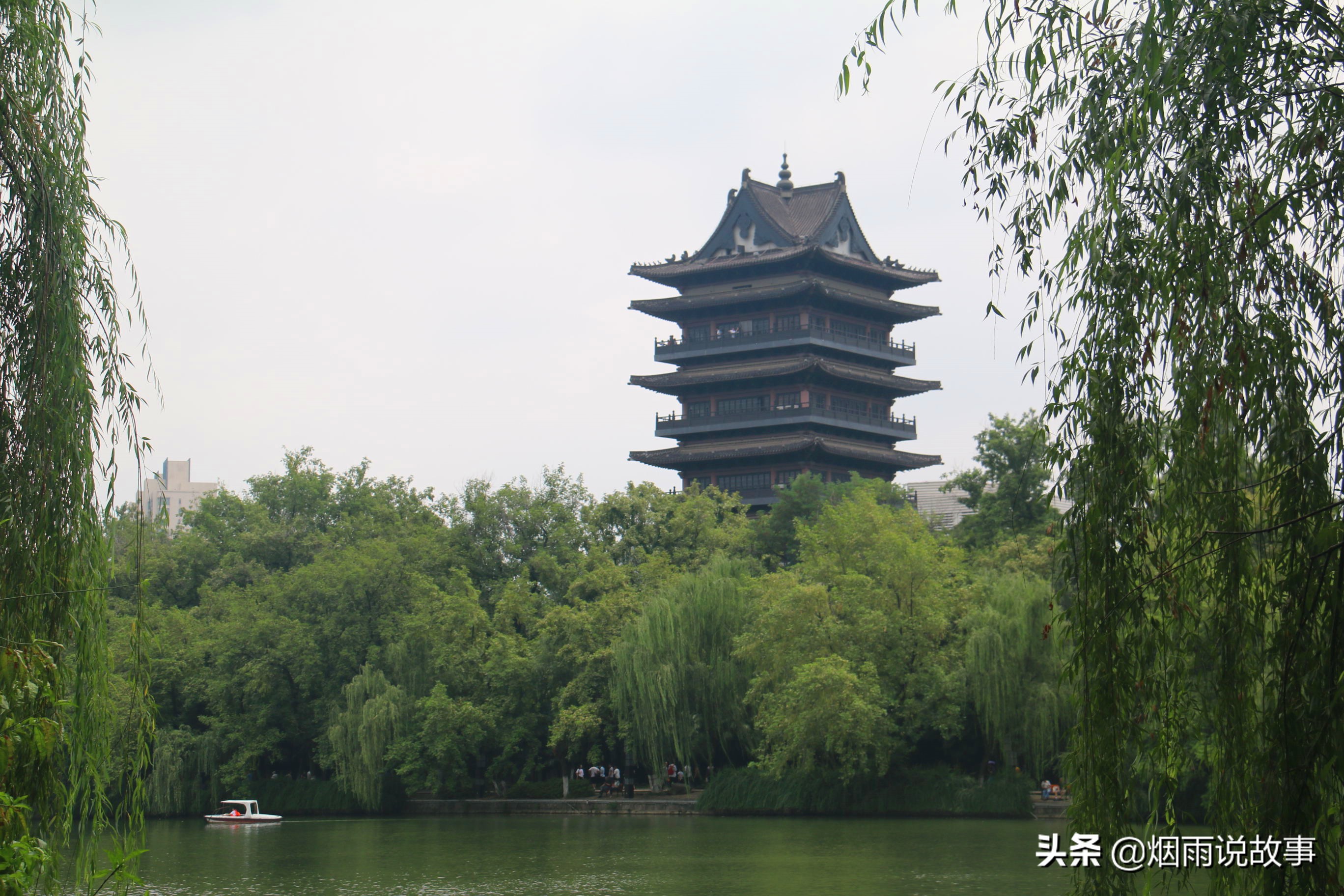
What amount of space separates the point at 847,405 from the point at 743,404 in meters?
3.51

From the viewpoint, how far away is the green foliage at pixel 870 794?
2773cm

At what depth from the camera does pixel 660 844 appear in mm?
24156

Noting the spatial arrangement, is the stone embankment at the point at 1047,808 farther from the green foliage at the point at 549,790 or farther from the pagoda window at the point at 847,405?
the pagoda window at the point at 847,405

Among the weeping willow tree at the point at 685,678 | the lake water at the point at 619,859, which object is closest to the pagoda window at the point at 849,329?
the weeping willow tree at the point at 685,678

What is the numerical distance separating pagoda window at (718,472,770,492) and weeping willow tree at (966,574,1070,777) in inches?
755

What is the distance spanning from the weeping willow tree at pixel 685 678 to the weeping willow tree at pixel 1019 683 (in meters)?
5.75

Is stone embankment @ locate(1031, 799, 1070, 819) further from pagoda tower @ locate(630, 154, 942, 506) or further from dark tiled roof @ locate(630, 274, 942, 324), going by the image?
dark tiled roof @ locate(630, 274, 942, 324)

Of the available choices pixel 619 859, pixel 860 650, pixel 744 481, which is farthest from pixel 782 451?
pixel 619 859

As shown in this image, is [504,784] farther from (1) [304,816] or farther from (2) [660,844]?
(2) [660,844]

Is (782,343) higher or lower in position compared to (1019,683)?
higher

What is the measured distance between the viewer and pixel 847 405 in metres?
48.8

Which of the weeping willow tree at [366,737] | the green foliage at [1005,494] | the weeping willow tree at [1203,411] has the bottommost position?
the weeping willow tree at [366,737]

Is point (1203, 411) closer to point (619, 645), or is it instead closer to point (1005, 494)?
point (619, 645)

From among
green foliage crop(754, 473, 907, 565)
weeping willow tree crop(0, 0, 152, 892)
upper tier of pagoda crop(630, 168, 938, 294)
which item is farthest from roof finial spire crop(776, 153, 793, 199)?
weeping willow tree crop(0, 0, 152, 892)
